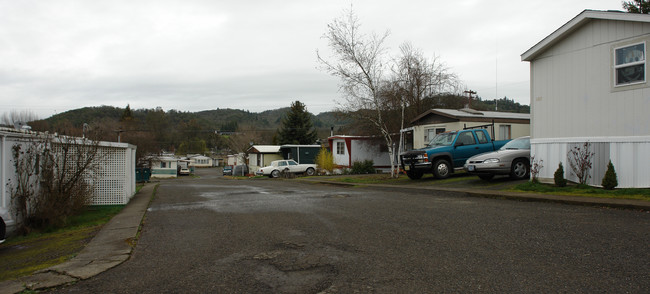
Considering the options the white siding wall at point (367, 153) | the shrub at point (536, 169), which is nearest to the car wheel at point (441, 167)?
the shrub at point (536, 169)

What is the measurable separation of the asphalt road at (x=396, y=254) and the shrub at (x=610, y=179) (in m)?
2.69

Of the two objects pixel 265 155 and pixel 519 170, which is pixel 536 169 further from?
pixel 265 155

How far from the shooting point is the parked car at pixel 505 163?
48.0 feet

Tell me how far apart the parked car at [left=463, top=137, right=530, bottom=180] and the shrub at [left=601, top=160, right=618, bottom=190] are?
3648 millimetres

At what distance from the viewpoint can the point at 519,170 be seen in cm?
1509

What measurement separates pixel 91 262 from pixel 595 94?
13225 millimetres

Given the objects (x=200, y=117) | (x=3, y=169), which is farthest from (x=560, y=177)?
(x=200, y=117)

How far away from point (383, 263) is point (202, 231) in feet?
13.1

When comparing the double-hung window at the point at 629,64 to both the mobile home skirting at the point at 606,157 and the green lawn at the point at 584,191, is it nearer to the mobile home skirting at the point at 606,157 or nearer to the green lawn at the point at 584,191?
the mobile home skirting at the point at 606,157

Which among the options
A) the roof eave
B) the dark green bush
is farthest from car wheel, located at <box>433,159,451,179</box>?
the dark green bush

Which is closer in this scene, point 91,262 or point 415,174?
point 91,262

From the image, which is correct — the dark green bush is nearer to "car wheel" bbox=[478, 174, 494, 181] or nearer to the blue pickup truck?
the blue pickup truck

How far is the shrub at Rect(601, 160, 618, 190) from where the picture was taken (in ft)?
36.3

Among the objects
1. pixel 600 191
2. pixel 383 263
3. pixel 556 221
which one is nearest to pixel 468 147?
pixel 600 191
